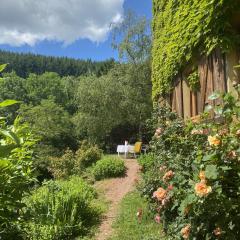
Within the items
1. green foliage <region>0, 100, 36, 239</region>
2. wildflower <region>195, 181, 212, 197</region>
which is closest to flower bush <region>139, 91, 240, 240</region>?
wildflower <region>195, 181, 212, 197</region>

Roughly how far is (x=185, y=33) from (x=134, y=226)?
370cm

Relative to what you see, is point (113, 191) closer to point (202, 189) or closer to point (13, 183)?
point (202, 189)

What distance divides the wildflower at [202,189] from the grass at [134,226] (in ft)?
9.63

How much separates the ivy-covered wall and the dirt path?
2750mm

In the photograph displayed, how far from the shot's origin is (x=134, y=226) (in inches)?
287

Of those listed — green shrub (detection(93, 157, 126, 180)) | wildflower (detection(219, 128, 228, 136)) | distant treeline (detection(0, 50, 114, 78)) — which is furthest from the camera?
distant treeline (detection(0, 50, 114, 78))

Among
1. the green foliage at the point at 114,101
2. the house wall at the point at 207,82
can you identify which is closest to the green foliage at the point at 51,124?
the green foliage at the point at 114,101

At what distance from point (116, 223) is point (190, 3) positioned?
4.45 metres

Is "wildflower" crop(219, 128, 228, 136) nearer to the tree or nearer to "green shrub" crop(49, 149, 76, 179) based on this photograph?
"green shrub" crop(49, 149, 76, 179)

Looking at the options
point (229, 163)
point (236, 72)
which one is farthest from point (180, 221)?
point (236, 72)

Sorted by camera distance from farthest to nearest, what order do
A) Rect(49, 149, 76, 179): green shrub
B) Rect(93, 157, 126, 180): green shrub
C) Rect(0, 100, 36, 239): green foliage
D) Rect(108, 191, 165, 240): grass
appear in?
1. Rect(49, 149, 76, 179): green shrub
2. Rect(93, 157, 126, 180): green shrub
3. Rect(108, 191, 165, 240): grass
4. Rect(0, 100, 36, 239): green foliage

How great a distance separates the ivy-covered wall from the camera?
20.4ft

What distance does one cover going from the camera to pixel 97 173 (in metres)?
15.3

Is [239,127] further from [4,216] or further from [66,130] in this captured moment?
[66,130]
